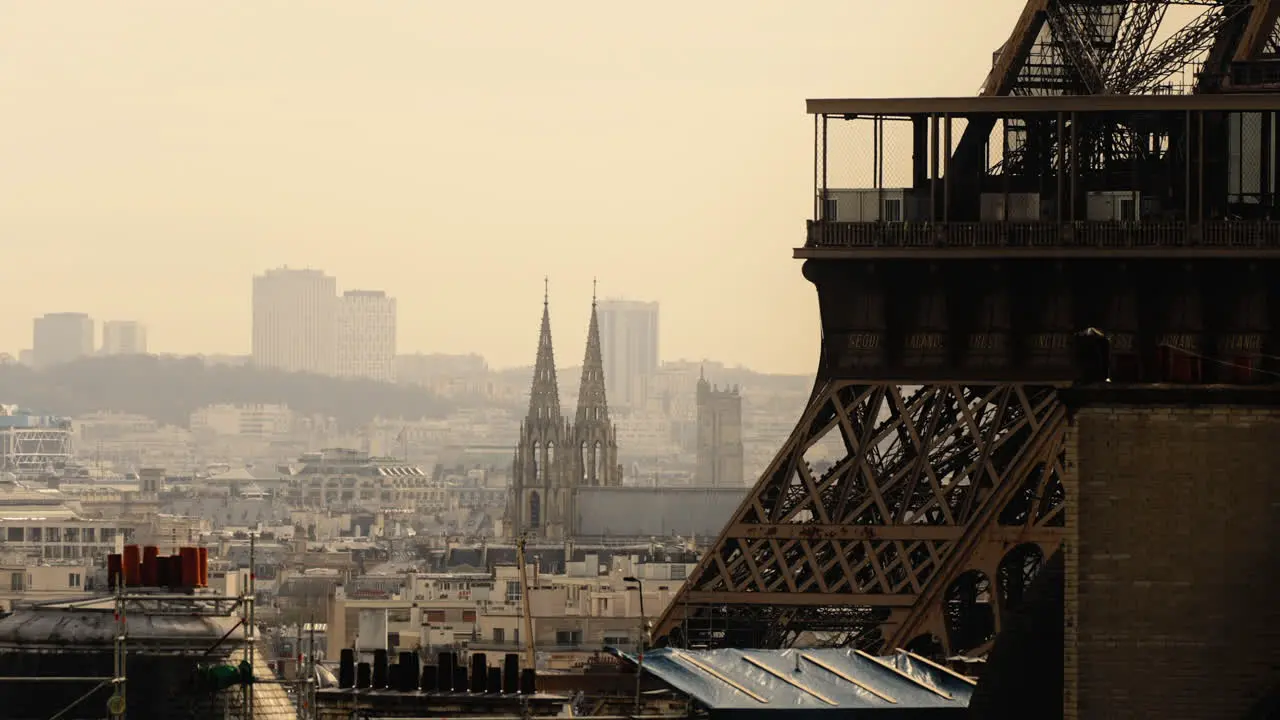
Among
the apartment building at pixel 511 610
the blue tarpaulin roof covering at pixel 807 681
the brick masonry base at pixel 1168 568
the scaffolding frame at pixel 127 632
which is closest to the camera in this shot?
the brick masonry base at pixel 1168 568

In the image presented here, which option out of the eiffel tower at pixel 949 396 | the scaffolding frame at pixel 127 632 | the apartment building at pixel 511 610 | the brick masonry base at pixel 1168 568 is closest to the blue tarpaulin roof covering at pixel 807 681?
the scaffolding frame at pixel 127 632

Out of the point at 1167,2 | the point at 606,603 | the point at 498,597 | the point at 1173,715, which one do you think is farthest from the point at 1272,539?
the point at 498,597

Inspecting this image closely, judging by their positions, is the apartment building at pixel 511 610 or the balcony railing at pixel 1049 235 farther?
the apartment building at pixel 511 610

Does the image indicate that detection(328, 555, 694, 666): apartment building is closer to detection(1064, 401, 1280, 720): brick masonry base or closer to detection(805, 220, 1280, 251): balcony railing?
detection(805, 220, 1280, 251): balcony railing

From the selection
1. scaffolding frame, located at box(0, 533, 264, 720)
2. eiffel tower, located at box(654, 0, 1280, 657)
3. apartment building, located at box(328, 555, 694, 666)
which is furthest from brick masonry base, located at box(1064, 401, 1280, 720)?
apartment building, located at box(328, 555, 694, 666)

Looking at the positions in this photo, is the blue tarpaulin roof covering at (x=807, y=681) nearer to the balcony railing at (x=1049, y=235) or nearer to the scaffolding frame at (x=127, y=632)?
the scaffolding frame at (x=127, y=632)

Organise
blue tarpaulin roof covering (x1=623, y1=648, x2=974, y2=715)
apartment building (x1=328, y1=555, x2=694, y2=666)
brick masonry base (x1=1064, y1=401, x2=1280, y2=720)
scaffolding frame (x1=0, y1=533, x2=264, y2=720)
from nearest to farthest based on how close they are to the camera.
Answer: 1. brick masonry base (x1=1064, y1=401, x2=1280, y2=720)
2. blue tarpaulin roof covering (x1=623, y1=648, x2=974, y2=715)
3. scaffolding frame (x1=0, y1=533, x2=264, y2=720)
4. apartment building (x1=328, y1=555, x2=694, y2=666)
